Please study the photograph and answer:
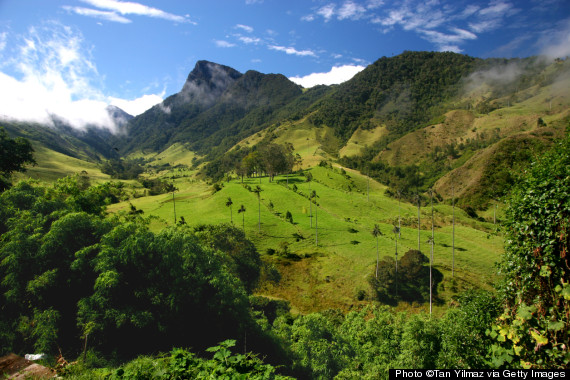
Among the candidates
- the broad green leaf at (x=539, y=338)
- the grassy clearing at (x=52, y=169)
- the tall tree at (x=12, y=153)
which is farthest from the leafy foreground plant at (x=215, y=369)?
the grassy clearing at (x=52, y=169)

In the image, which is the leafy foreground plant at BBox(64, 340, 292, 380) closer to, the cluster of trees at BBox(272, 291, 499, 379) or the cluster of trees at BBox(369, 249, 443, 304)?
the cluster of trees at BBox(272, 291, 499, 379)

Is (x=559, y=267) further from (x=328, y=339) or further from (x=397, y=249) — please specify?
(x=397, y=249)

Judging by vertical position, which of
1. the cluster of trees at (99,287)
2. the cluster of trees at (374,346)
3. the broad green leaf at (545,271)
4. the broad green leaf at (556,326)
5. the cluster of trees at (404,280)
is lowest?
the cluster of trees at (404,280)

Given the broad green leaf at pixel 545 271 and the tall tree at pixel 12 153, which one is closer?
the broad green leaf at pixel 545 271

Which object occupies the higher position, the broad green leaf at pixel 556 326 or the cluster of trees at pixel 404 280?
the broad green leaf at pixel 556 326

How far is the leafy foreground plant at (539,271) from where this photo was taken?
6547 millimetres

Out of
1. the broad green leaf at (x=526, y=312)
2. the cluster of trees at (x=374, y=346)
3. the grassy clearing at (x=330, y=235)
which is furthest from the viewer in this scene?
the grassy clearing at (x=330, y=235)

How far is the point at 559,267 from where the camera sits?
23.7ft

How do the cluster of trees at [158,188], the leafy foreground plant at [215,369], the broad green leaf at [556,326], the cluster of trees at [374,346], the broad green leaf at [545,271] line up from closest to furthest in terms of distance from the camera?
the broad green leaf at [556,326] → the leafy foreground plant at [215,369] → the broad green leaf at [545,271] → the cluster of trees at [374,346] → the cluster of trees at [158,188]

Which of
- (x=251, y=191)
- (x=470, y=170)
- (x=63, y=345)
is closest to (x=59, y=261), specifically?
(x=63, y=345)

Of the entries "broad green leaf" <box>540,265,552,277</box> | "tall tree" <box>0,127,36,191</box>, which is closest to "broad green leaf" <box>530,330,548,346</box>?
"broad green leaf" <box>540,265,552,277</box>

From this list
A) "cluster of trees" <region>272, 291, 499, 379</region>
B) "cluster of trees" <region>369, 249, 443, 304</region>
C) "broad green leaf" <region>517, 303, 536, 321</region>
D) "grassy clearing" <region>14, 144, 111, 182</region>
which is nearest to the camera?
"broad green leaf" <region>517, 303, 536, 321</region>

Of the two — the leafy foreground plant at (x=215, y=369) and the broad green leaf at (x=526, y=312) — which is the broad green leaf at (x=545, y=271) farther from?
the leafy foreground plant at (x=215, y=369)

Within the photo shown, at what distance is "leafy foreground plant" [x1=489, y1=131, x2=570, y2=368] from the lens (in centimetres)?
655
